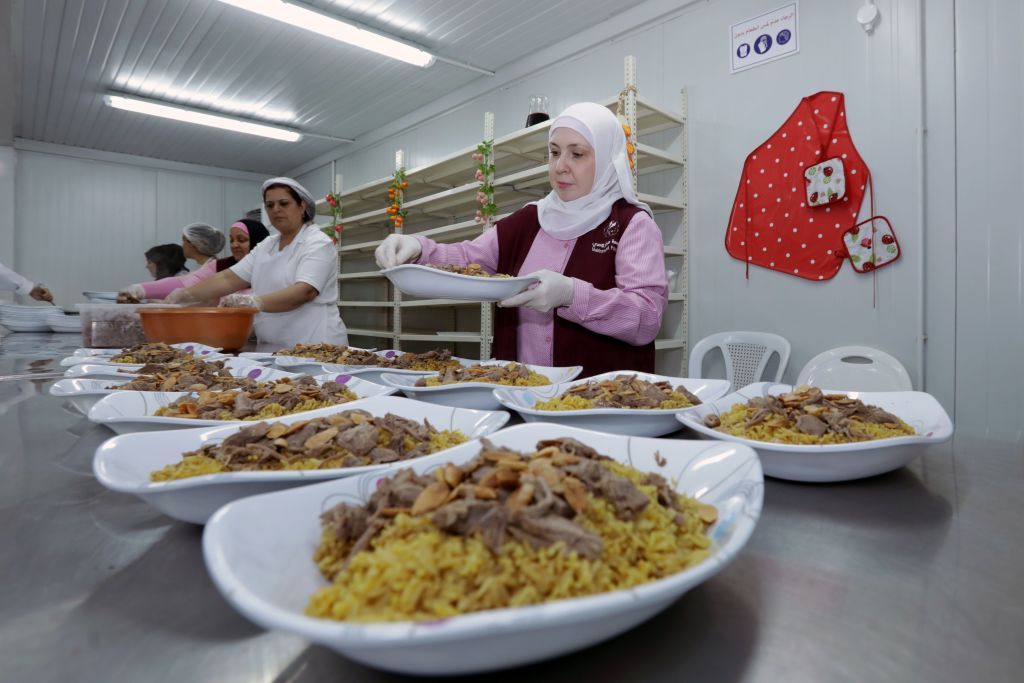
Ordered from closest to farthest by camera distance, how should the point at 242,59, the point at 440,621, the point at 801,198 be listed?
the point at 440,621
the point at 801,198
the point at 242,59

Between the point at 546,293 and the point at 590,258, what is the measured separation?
37 centimetres

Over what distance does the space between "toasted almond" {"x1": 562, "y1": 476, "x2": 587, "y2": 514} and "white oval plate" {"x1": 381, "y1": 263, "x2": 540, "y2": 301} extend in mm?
949

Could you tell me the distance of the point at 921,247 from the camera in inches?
94.3

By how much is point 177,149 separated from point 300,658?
8.54 metres

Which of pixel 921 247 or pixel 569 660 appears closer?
pixel 569 660

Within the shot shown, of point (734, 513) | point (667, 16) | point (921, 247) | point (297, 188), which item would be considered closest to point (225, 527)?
point (734, 513)

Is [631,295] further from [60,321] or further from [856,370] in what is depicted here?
[60,321]

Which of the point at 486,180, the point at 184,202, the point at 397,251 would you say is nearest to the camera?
the point at 397,251

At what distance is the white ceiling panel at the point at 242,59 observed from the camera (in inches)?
150

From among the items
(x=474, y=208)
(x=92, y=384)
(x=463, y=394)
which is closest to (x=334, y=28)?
(x=474, y=208)

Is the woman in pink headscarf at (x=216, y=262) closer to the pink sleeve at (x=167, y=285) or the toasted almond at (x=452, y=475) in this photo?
the pink sleeve at (x=167, y=285)

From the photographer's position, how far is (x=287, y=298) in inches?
97.1

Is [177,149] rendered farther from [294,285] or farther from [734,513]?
[734,513]

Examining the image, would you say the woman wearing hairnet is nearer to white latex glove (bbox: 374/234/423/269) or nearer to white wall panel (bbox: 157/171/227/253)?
white latex glove (bbox: 374/234/423/269)
